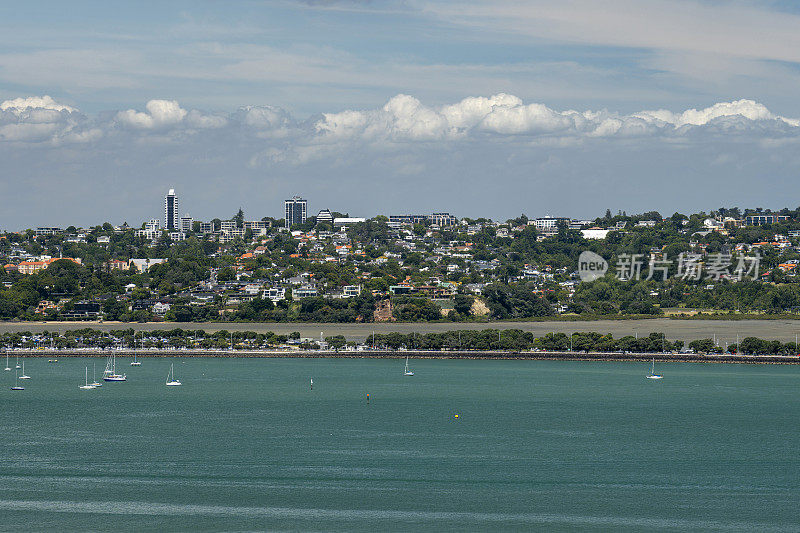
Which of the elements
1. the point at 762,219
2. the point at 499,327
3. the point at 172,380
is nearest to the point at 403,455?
the point at 172,380

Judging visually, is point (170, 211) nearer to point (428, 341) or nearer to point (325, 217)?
point (325, 217)

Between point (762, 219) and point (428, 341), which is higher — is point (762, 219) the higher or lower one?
the higher one

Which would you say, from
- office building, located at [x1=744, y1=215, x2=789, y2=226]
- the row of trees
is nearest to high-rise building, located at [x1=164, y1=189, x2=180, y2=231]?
office building, located at [x1=744, y1=215, x2=789, y2=226]

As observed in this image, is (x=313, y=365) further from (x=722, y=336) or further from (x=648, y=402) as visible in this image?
(x=722, y=336)

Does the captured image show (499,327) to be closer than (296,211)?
Yes

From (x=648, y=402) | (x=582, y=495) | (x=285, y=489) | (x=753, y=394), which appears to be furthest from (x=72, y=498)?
(x=753, y=394)

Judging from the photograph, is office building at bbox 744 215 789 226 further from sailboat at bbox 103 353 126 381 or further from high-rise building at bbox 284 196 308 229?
sailboat at bbox 103 353 126 381
